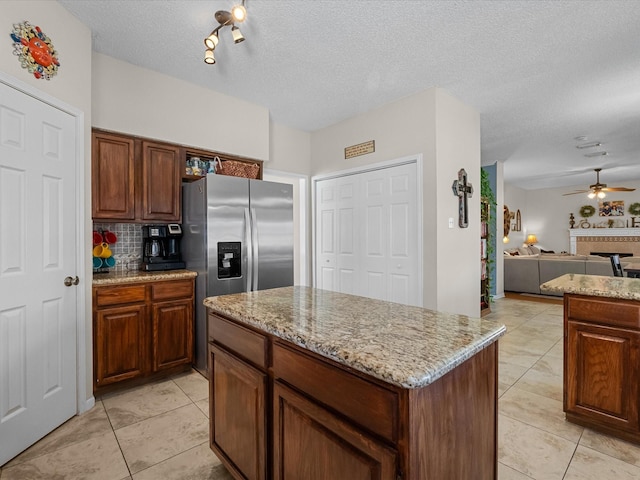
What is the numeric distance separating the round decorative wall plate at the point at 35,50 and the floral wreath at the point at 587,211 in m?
12.1

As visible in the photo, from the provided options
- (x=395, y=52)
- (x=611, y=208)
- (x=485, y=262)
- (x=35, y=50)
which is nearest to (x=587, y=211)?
(x=611, y=208)

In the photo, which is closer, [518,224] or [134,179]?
[134,179]

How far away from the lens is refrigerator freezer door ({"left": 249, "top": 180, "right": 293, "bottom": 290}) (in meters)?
3.17

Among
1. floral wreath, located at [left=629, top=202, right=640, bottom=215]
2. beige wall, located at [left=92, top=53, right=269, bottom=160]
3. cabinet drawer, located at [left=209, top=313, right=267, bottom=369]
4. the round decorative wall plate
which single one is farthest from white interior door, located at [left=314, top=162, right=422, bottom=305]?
floral wreath, located at [left=629, top=202, right=640, bottom=215]

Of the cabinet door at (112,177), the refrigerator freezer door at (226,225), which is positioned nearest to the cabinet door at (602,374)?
the refrigerator freezer door at (226,225)

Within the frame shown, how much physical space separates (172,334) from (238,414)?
1638mm

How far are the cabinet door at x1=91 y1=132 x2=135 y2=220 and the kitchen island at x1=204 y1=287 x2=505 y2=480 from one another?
1.68m

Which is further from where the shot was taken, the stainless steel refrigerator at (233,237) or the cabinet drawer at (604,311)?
the stainless steel refrigerator at (233,237)

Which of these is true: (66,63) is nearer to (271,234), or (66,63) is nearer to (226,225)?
(226,225)

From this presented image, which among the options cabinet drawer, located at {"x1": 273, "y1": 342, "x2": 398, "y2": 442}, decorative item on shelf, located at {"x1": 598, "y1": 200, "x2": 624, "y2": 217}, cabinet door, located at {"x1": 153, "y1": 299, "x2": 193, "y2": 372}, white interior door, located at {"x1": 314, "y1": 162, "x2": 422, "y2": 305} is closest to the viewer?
cabinet drawer, located at {"x1": 273, "y1": 342, "x2": 398, "y2": 442}

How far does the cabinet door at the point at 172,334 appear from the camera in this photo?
8.90 feet

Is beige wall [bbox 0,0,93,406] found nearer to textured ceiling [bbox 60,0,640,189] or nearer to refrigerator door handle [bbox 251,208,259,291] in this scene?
textured ceiling [bbox 60,0,640,189]

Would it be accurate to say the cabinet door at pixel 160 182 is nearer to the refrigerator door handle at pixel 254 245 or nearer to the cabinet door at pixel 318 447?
the refrigerator door handle at pixel 254 245

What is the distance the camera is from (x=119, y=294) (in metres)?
2.52
